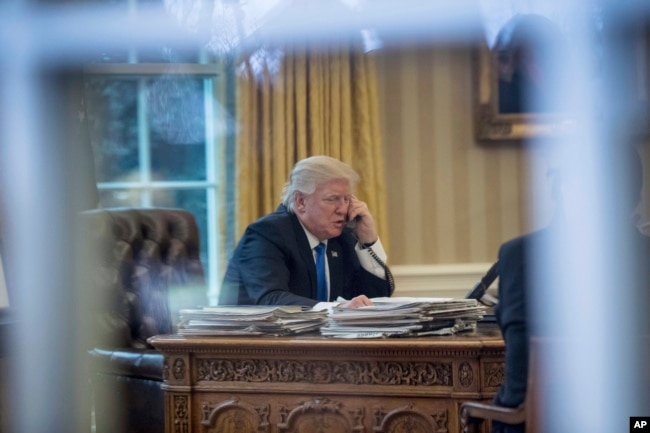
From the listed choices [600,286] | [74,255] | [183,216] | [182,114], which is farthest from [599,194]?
[182,114]

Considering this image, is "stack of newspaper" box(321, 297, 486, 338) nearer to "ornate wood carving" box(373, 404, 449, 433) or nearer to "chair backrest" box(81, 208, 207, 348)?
"ornate wood carving" box(373, 404, 449, 433)

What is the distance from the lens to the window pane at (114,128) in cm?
352

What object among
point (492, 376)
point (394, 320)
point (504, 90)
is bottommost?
point (492, 376)

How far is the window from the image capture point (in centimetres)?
351

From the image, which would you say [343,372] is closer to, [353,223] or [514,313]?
[514,313]

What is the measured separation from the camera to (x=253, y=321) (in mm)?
1949

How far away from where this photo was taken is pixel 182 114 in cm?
354

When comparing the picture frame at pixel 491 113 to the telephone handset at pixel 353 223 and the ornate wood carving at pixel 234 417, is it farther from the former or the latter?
the ornate wood carving at pixel 234 417

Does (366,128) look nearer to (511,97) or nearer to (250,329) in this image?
(511,97)

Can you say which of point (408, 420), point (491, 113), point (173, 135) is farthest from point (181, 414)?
point (491, 113)

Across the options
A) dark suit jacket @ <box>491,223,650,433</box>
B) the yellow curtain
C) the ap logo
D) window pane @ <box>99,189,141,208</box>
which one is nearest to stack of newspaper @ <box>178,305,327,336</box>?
dark suit jacket @ <box>491,223,650,433</box>

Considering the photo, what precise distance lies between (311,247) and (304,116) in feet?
2.95

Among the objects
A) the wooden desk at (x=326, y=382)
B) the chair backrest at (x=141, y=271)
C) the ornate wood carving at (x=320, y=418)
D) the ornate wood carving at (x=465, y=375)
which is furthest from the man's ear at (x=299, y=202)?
the ornate wood carving at (x=465, y=375)

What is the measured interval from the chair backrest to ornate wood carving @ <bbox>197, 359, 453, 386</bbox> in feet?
3.15
